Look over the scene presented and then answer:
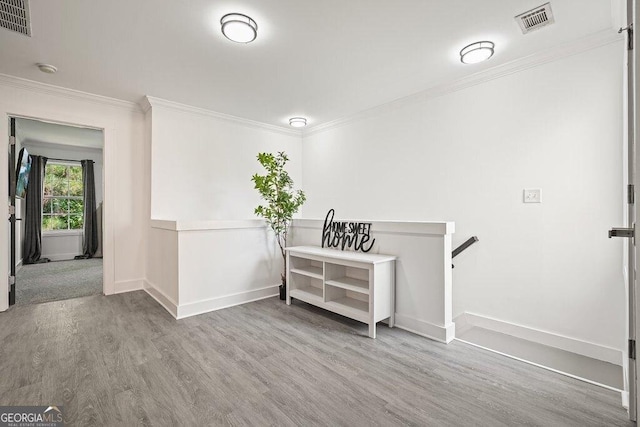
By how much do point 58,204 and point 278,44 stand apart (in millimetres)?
7218

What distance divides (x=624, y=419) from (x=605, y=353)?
3.14ft

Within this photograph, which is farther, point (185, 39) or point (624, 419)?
point (185, 39)

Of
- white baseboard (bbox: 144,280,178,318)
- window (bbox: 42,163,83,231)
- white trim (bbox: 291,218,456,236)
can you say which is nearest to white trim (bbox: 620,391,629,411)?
white trim (bbox: 291,218,456,236)

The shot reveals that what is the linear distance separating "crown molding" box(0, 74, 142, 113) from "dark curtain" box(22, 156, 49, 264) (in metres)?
4.01

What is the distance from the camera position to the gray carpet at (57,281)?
3891 mm

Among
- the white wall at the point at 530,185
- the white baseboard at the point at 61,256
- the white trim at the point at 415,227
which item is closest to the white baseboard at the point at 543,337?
the white wall at the point at 530,185

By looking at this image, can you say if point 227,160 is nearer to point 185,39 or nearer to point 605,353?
point 185,39

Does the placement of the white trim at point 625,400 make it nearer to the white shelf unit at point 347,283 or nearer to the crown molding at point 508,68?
the white shelf unit at point 347,283

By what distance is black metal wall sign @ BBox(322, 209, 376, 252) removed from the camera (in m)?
3.25

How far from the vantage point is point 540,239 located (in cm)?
272

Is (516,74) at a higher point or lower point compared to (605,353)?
higher

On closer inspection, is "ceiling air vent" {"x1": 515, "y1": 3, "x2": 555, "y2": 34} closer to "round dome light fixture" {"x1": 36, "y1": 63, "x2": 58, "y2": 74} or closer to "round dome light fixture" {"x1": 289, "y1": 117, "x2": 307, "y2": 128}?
"round dome light fixture" {"x1": 289, "y1": 117, "x2": 307, "y2": 128}

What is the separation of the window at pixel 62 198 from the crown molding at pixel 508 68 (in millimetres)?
6929

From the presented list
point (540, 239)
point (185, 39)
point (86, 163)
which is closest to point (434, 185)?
point (540, 239)
